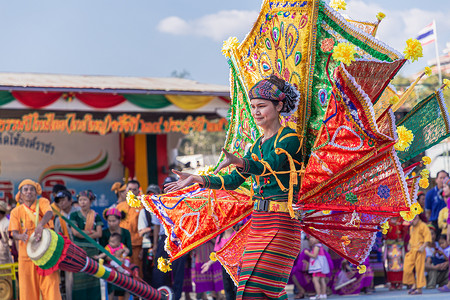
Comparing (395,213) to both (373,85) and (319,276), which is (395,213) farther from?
(319,276)

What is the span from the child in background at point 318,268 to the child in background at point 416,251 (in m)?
1.45

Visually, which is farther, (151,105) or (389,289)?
(151,105)

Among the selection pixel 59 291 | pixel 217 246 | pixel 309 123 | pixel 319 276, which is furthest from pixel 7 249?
pixel 309 123

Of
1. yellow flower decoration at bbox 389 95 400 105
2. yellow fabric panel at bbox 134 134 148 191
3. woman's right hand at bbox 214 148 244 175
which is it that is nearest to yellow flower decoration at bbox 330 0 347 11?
yellow flower decoration at bbox 389 95 400 105

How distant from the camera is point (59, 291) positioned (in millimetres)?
8625

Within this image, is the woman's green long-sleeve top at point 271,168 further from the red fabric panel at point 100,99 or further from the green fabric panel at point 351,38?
the red fabric panel at point 100,99

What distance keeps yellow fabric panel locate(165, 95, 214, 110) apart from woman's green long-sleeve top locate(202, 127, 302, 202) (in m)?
8.54

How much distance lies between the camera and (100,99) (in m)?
13.0

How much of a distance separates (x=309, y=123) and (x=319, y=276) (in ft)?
19.8

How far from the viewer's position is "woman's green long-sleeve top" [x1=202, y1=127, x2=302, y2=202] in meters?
4.72

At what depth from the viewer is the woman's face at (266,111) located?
15.9 feet

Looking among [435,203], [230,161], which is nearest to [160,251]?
[230,161]

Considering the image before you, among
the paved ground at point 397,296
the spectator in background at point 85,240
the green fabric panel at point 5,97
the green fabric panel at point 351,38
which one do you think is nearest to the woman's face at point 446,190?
the paved ground at point 397,296

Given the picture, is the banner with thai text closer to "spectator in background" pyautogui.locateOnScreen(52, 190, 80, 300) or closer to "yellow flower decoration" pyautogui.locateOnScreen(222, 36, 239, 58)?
"spectator in background" pyautogui.locateOnScreen(52, 190, 80, 300)
